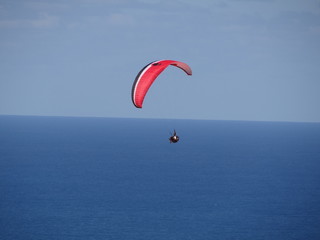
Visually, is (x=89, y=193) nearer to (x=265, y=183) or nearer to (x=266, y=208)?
(x=266, y=208)

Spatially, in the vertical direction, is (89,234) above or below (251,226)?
below

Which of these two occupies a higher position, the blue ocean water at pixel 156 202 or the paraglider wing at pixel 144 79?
the blue ocean water at pixel 156 202

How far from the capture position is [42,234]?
10006 centimetres

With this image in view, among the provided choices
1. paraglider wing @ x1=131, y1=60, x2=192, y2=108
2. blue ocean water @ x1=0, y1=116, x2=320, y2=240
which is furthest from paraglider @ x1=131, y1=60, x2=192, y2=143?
blue ocean water @ x1=0, y1=116, x2=320, y2=240

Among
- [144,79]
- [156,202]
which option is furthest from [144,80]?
[156,202]

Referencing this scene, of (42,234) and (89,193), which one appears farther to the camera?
(89,193)

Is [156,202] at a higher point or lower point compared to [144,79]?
higher

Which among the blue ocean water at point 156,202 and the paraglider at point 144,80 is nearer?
the paraglider at point 144,80

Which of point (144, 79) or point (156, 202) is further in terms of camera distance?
point (156, 202)

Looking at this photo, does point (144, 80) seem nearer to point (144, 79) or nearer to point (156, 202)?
point (144, 79)

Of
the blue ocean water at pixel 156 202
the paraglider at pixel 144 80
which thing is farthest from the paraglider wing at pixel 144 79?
the blue ocean water at pixel 156 202

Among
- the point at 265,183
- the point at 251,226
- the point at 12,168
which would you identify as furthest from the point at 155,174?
the point at 251,226

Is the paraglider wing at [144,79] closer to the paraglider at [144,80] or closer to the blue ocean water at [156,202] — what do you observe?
the paraglider at [144,80]

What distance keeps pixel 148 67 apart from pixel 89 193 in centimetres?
9781
